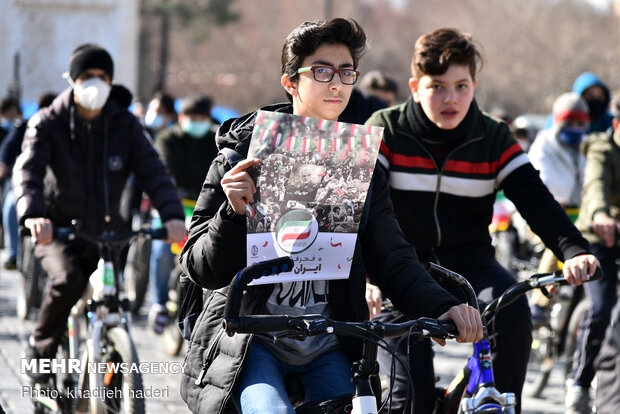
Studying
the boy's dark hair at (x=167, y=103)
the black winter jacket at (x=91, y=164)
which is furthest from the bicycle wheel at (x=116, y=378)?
the boy's dark hair at (x=167, y=103)

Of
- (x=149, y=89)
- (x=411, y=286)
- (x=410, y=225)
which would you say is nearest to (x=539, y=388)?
(x=410, y=225)

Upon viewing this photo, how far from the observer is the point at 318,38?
3475mm

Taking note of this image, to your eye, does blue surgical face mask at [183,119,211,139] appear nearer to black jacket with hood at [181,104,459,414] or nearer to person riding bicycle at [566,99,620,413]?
Result: person riding bicycle at [566,99,620,413]

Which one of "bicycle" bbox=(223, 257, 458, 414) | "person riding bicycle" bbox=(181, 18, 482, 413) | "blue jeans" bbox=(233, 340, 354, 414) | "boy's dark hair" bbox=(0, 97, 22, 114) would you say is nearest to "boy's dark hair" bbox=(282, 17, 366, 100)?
"person riding bicycle" bbox=(181, 18, 482, 413)

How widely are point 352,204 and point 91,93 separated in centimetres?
306

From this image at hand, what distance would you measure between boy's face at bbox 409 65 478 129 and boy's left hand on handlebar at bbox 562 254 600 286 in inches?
32.7

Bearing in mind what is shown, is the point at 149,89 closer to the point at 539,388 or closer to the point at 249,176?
the point at 539,388

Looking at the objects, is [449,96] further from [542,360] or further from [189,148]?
[189,148]

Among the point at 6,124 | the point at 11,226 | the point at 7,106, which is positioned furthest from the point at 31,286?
the point at 7,106

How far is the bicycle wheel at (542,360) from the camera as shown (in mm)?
7521

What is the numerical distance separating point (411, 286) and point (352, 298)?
0.66 ft

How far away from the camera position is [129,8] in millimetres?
37250

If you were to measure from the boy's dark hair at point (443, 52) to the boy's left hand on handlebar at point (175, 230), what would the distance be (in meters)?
1.63

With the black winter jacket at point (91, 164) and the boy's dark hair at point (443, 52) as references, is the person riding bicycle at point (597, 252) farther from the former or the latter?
the black winter jacket at point (91, 164)
